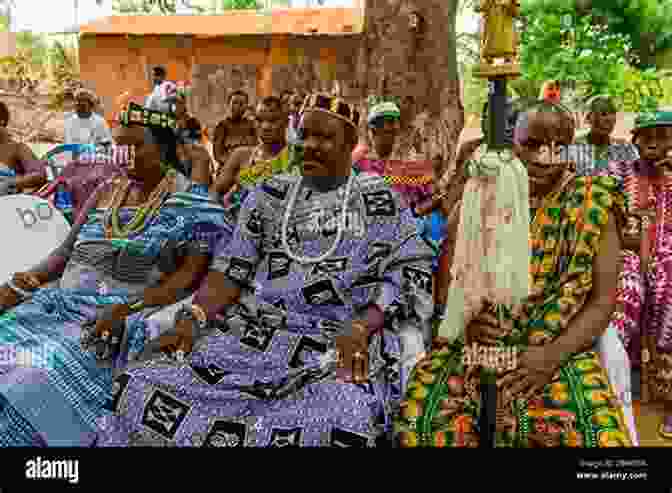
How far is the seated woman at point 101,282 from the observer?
2906 mm

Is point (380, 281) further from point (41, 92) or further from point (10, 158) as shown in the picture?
point (41, 92)

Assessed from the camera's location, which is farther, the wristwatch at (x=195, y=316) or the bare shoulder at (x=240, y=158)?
the bare shoulder at (x=240, y=158)

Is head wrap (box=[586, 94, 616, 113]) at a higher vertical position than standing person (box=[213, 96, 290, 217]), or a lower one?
higher

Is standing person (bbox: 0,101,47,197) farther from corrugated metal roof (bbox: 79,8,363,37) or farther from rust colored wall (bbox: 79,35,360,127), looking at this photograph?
corrugated metal roof (bbox: 79,8,363,37)

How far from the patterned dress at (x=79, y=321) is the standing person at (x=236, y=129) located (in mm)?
3360

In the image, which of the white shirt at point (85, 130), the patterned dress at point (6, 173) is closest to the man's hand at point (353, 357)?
the patterned dress at point (6, 173)

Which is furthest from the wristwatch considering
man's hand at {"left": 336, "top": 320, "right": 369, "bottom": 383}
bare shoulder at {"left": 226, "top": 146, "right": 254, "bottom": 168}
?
bare shoulder at {"left": 226, "top": 146, "right": 254, "bottom": 168}

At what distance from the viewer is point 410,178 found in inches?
201

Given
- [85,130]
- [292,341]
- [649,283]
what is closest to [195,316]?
[292,341]

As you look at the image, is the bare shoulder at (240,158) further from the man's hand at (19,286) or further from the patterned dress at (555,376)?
the patterned dress at (555,376)

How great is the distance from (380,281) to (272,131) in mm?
2245

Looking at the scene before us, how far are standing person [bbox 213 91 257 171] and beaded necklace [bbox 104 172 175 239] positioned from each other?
131 inches

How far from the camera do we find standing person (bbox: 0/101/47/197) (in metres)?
5.17

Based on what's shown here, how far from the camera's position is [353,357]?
2.68 meters
